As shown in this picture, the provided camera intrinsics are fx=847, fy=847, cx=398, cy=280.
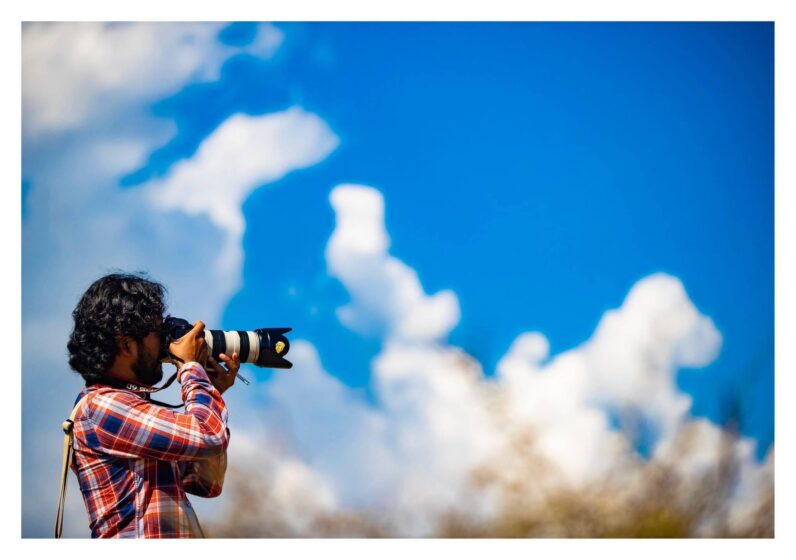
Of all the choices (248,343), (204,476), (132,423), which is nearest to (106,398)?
(132,423)

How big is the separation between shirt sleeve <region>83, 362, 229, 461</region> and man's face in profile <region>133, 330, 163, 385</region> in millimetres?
81

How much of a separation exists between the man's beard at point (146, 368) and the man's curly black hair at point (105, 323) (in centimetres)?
4

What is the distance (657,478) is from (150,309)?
2552 millimetres

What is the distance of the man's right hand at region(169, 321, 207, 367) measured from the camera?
1579 mm

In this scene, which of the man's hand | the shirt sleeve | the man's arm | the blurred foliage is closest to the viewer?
the shirt sleeve

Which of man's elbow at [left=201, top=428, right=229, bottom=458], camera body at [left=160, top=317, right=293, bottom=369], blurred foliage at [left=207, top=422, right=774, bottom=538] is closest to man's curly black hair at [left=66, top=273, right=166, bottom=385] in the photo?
camera body at [left=160, top=317, right=293, bottom=369]

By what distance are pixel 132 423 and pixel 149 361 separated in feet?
0.56

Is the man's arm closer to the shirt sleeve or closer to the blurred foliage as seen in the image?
the shirt sleeve

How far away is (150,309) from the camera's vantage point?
1524 millimetres

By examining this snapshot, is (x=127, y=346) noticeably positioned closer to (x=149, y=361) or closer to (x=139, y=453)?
(x=149, y=361)

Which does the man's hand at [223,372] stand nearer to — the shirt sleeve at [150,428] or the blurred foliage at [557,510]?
the shirt sleeve at [150,428]
